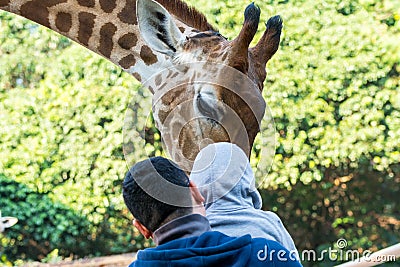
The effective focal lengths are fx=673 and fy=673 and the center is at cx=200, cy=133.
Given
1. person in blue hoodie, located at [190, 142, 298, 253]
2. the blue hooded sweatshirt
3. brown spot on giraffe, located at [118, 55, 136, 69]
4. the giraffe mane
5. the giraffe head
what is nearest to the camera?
the blue hooded sweatshirt

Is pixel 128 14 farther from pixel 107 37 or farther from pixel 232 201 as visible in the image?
pixel 232 201

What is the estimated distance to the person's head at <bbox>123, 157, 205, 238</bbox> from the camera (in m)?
1.19

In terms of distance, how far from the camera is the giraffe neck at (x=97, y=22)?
2.68 meters

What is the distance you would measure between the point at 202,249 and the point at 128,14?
1.73 m

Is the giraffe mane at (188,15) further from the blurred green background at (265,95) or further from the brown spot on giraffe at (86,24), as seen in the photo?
the blurred green background at (265,95)

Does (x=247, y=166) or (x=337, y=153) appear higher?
(x=247, y=166)

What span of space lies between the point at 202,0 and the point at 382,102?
1.64 meters

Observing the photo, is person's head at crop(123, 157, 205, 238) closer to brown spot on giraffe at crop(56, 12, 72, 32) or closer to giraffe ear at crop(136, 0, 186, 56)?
giraffe ear at crop(136, 0, 186, 56)

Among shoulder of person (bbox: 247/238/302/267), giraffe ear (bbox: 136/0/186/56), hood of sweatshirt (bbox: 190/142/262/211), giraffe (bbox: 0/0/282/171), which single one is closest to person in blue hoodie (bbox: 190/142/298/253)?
hood of sweatshirt (bbox: 190/142/262/211)

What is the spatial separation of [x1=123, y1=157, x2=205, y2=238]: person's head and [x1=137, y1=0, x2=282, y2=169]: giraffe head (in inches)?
25.4

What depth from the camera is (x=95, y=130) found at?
17.6 ft

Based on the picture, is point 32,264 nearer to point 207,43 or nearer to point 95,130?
point 95,130

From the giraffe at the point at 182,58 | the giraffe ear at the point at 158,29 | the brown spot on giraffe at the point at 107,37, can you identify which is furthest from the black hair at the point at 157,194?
the brown spot on giraffe at the point at 107,37

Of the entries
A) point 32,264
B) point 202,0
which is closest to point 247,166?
point 202,0
